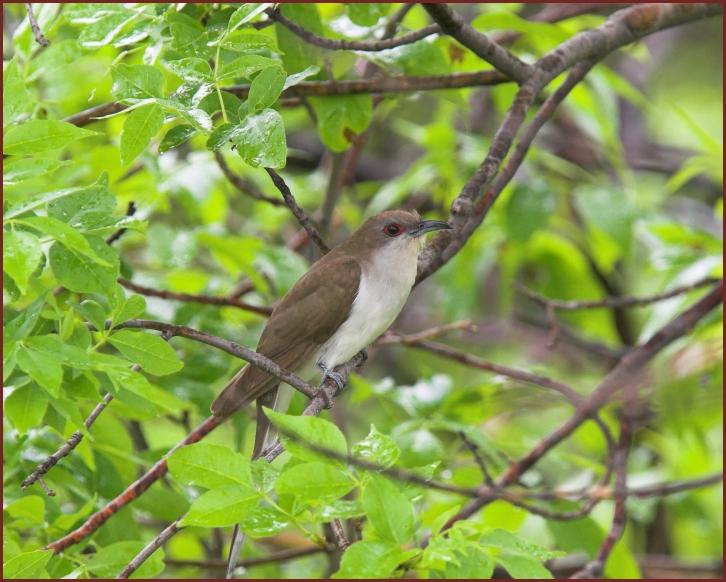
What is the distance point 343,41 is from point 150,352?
3.81 ft

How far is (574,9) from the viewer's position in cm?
461

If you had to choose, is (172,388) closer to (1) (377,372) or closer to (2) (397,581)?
(2) (397,581)

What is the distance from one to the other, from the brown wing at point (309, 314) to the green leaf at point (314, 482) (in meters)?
1.71

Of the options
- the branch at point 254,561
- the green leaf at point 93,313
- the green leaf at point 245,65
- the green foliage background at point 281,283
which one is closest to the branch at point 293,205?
the green foliage background at point 281,283

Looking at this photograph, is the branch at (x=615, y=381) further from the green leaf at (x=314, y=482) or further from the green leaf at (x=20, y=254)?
the green leaf at (x=20, y=254)

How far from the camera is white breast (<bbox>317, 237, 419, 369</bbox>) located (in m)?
3.63

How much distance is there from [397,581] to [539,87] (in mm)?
1820

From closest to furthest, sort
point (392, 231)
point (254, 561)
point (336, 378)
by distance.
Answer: point (336, 378), point (254, 561), point (392, 231)

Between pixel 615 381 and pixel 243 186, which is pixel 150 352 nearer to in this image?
pixel 243 186

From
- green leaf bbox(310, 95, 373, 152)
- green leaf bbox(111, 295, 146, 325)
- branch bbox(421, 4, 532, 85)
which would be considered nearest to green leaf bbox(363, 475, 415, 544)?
green leaf bbox(111, 295, 146, 325)

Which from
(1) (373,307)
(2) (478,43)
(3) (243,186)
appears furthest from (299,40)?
(1) (373,307)

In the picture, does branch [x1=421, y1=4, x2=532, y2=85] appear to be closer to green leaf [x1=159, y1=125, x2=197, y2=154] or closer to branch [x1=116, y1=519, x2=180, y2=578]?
green leaf [x1=159, y1=125, x2=197, y2=154]

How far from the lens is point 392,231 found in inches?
158

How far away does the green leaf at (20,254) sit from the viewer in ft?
6.49
